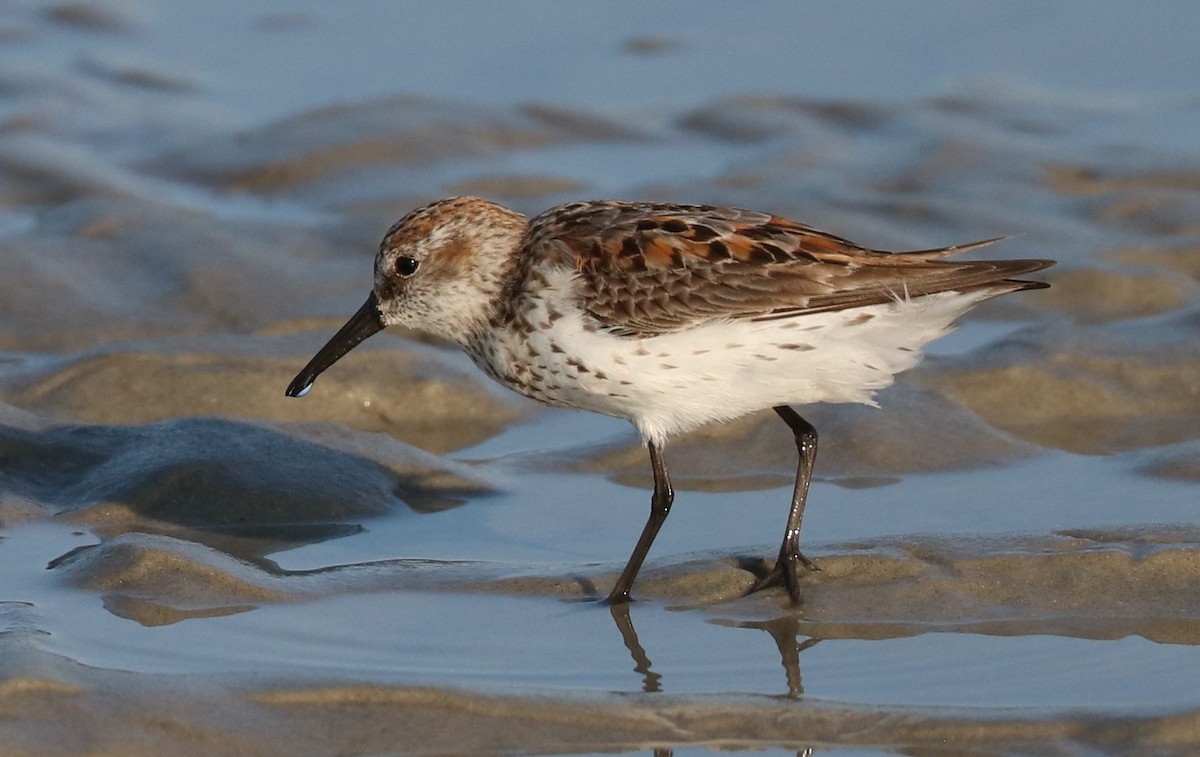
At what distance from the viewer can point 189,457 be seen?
7.91 meters

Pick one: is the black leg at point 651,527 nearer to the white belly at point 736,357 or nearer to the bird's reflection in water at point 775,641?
the bird's reflection in water at point 775,641

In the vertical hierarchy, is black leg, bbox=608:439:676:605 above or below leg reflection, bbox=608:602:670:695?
above

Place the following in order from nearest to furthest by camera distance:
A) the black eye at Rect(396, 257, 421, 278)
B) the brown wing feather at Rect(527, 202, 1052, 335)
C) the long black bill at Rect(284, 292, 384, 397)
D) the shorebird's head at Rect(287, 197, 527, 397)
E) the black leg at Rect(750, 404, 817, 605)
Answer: the brown wing feather at Rect(527, 202, 1052, 335)
the black leg at Rect(750, 404, 817, 605)
the shorebird's head at Rect(287, 197, 527, 397)
the black eye at Rect(396, 257, 421, 278)
the long black bill at Rect(284, 292, 384, 397)

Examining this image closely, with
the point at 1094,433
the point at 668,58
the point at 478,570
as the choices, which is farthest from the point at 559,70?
the point at 478,570

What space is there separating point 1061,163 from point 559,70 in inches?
153

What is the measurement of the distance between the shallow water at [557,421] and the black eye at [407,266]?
1107 mm

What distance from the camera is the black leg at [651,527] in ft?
22.1

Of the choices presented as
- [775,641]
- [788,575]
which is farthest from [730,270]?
[775,641]

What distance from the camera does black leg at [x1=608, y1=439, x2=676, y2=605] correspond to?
6746 millimetres

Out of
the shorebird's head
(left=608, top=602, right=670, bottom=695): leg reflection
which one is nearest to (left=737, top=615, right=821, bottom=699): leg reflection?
(left=608, top=602, right=670, bottom=695): leg reflection

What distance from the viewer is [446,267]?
23.6 ft

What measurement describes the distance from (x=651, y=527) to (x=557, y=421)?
7.18ft

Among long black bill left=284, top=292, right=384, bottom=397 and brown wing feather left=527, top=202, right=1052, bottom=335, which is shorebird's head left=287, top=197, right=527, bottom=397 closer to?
long black bill left=284, top=292, right=384, bottom=397

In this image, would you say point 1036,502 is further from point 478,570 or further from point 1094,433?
point 478,570
